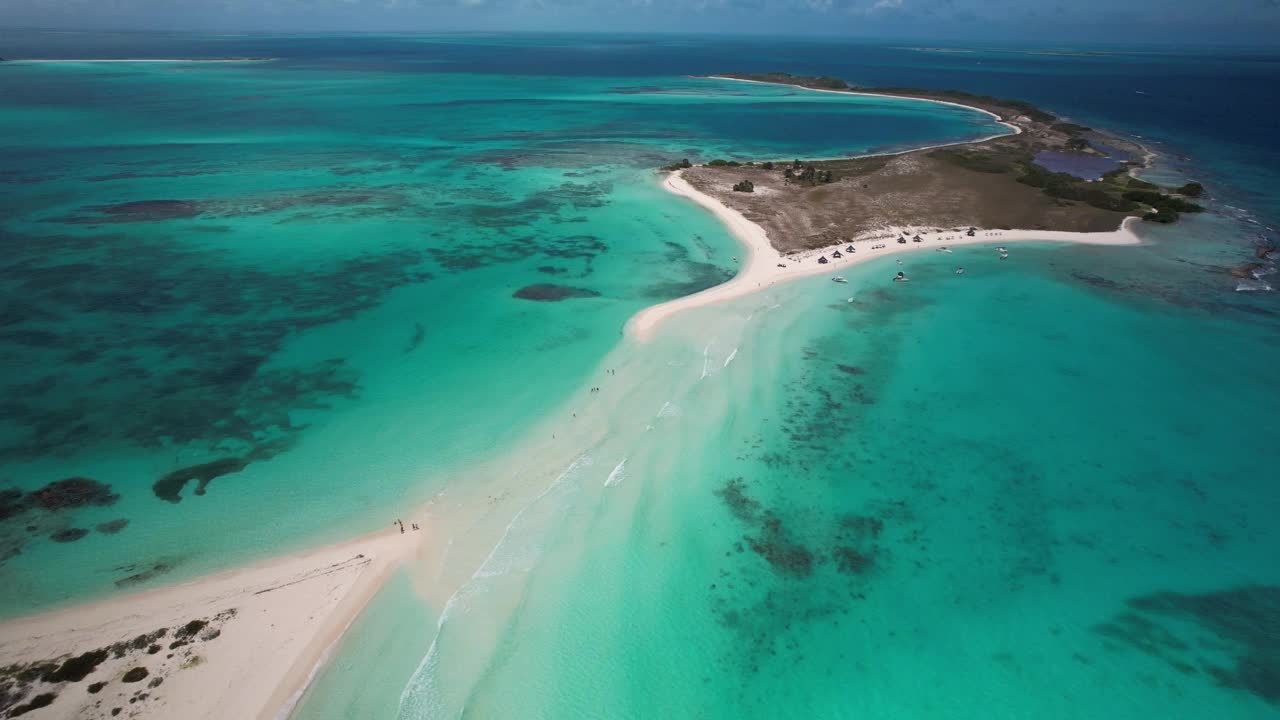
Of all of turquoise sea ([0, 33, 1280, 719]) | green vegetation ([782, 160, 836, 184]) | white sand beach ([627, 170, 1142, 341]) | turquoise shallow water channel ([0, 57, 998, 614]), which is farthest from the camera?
green vegetation ([782, 160, 836, 184])

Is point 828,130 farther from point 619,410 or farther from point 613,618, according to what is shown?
point 613,618

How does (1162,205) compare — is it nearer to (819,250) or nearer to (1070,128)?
(819,250)

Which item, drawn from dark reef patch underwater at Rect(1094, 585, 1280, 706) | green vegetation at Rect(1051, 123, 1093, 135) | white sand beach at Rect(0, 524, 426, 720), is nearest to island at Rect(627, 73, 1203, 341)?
green vegetation at Rect(1051, 123, 1093, 135)

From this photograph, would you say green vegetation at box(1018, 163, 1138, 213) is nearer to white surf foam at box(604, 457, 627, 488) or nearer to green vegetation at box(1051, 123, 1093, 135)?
green vegetation at box(1051, 123, 1093, 135)

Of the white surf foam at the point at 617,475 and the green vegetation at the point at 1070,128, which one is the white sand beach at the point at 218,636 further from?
the green vegetation at the point at 1070,128

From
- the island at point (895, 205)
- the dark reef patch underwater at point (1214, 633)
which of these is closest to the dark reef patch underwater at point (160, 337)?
the island at point (895, 205)

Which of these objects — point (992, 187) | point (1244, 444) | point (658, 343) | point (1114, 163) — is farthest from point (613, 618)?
point (1114, 163)
